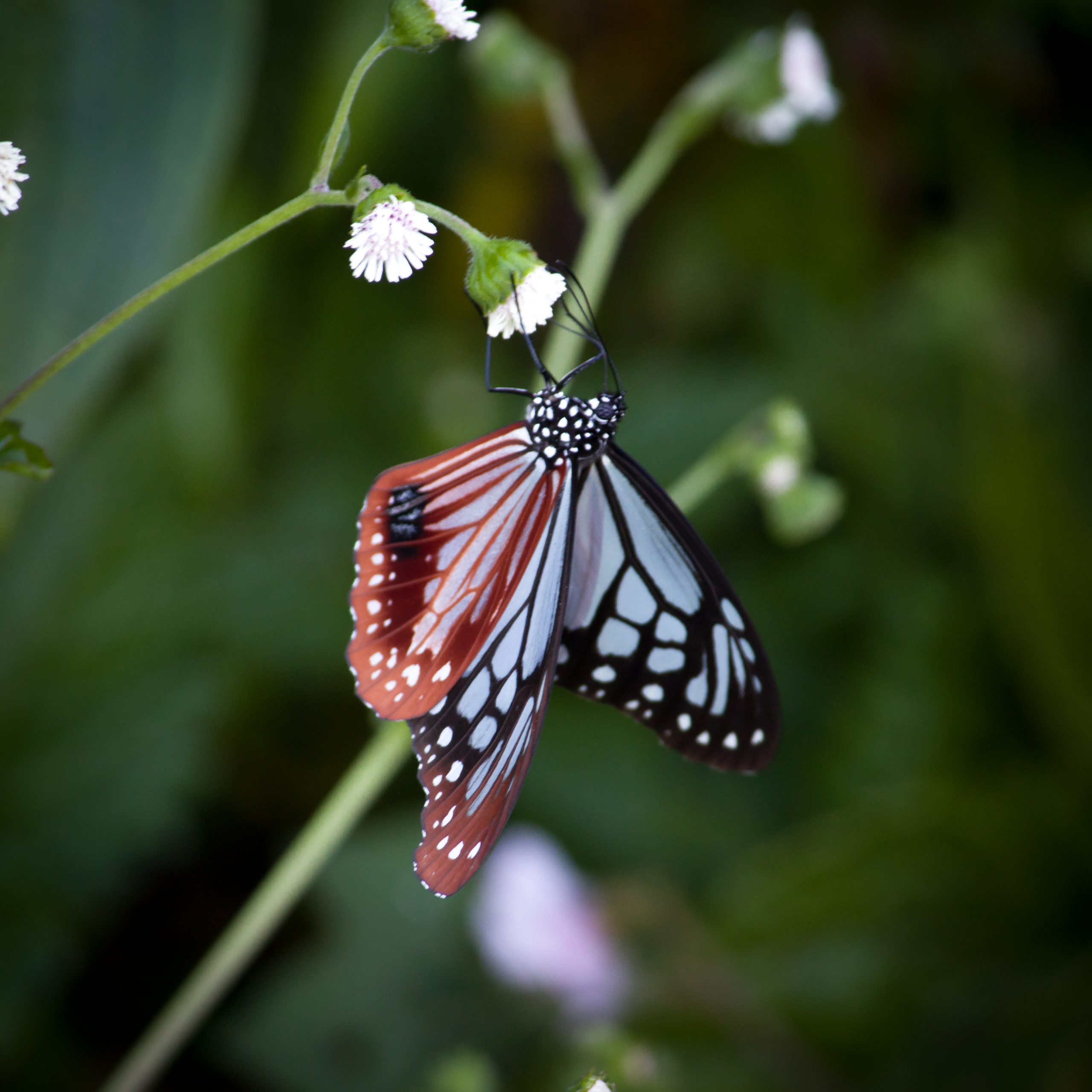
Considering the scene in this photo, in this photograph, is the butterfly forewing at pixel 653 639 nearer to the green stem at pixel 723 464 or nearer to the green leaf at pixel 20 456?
the green stem at pixel 723 464

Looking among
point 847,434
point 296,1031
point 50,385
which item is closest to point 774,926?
point 296,1031

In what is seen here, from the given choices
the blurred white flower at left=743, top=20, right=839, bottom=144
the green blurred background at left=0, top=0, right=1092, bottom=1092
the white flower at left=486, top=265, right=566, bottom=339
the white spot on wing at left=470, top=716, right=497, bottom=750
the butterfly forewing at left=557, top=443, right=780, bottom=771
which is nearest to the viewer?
the white flower at left=486, top=265, right=566, bottom=339

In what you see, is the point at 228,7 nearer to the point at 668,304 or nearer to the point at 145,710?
the point at 145,710

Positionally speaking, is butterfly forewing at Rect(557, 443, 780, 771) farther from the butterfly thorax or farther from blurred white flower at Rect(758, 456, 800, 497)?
blurred white flower at Rect(758, 456, 800, 497)

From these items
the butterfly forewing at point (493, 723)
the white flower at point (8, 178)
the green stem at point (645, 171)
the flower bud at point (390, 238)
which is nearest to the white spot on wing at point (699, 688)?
the butterfly forewing at point (493, 723)

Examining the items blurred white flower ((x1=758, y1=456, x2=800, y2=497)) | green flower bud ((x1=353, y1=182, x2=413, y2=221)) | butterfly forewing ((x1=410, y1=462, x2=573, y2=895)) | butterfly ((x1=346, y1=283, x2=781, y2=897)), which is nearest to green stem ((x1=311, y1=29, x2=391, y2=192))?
green flower bud ((x1=353, y1=182, x2=413, y2=221))

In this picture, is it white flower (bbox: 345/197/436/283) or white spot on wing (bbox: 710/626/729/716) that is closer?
white flower (bbox: 345/197/436/283)

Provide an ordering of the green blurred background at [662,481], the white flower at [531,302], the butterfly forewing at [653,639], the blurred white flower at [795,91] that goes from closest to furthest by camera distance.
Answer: the white flower at [531,302] → the butterfly forewing at [653,639] → the blurred white flower at [795,91] → the green blurred background at [662,481]
